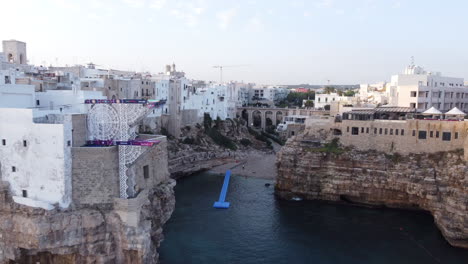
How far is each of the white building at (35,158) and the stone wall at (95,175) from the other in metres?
0.38

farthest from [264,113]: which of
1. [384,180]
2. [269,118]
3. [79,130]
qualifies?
[79,130]

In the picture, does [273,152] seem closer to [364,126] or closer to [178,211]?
[364,126]

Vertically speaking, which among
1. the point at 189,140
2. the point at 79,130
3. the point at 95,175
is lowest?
the point at 189,140

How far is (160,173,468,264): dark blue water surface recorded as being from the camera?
91.8 ft

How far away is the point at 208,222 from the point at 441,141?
23.1 metres

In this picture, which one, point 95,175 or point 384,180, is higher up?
point 95,175

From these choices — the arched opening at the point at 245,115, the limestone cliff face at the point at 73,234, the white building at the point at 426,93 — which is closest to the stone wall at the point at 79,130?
the limestone cliff face at the point at 73,234

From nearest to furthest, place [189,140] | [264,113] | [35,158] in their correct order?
Answer: [35,158], [189,140], [264,113]

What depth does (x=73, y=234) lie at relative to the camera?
19234mm

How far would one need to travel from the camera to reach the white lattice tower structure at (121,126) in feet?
64.7

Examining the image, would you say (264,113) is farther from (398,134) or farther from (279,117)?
(398,134)

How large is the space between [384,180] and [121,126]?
27598 mm

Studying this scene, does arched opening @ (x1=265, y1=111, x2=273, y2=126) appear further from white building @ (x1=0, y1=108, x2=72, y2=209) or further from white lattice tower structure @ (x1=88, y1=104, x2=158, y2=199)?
white building @ (x1=0, y1=108, x2=72, y2=209)

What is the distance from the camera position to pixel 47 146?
18.5 metres
